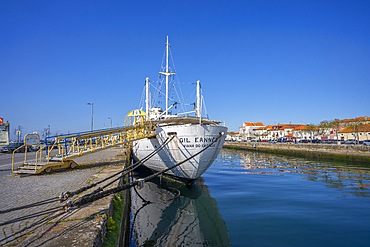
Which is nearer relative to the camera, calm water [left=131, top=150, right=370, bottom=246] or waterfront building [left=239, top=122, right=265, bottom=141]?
Answer: calm water [left=131, top=150, right=370, bottom=246]

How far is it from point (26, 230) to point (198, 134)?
977 cm

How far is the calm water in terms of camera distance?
27.3ft

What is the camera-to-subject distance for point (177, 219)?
34.1 ft

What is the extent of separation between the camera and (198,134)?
14.2 meters

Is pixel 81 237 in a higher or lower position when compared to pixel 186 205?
higher

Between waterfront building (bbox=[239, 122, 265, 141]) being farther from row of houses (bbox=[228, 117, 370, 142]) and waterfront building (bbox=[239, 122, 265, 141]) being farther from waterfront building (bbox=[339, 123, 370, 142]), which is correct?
waterfront building (bbox=[339, 123, 370, 142])

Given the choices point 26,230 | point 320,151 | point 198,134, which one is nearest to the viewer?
point 26,230

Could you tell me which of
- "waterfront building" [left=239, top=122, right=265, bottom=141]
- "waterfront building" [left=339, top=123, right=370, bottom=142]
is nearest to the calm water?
"waterfront building" [left=339, top=123, right=370, bottom=142]

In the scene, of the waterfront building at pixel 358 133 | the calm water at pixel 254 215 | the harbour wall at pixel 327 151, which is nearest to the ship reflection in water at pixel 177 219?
the calm water at pixel 254 215

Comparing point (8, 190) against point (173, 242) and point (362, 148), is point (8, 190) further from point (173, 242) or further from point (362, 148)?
point (362, 148)

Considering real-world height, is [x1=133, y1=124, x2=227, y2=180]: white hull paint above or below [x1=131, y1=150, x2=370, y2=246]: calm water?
above

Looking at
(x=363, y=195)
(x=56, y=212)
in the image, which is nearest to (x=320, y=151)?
(x=363, y=195)

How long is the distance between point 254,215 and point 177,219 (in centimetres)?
306

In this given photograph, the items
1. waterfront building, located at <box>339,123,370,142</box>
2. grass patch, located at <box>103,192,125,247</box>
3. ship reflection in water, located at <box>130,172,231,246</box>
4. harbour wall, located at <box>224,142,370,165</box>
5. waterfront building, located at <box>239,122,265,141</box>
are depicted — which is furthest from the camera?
waterfront building, located at <box>239,122,265,141</box>
